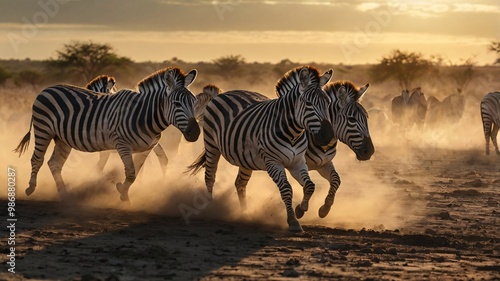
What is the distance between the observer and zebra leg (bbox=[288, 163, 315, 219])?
9680mm

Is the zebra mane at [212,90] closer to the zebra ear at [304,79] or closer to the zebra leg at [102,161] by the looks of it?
the zebra leg at [102,161]

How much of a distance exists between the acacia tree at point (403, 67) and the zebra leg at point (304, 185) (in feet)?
125

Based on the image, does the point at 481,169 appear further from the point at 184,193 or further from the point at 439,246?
the point at 439,246

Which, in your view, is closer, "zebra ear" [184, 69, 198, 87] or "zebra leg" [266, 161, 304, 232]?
"zebra leg" [266, 161, 304, 232]

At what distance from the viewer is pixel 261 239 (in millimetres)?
9305

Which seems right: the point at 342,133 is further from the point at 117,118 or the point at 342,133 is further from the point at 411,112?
the point at 411,112

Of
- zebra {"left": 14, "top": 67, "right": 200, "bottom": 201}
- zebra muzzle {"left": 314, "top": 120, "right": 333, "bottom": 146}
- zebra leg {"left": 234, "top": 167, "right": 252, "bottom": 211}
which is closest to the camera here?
zebra muzzle {"left": 314, "top": 120, "right": 333, "bottom": 146}

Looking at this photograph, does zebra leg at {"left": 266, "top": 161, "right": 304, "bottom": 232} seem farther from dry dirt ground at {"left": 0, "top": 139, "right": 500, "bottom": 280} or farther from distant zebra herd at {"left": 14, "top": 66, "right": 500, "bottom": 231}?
dry dirt ground at {"left": 0, "top": 139, "right": 500, "bottom": 280}

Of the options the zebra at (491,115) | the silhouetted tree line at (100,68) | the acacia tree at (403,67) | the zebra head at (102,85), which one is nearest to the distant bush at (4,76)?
the silhouetted tree line at (100,68)

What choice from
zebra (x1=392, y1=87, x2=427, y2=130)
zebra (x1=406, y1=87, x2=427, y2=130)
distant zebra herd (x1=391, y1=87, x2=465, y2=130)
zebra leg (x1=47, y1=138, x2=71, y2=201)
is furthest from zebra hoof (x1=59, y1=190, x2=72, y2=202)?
zebra (x1=406, y1=87, x2=427, y2=130)

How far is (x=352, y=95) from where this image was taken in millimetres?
10156

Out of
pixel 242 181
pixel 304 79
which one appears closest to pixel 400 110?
pixel 242 181

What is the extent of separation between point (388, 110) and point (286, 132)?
25318 mm

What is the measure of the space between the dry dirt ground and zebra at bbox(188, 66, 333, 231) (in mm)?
620
